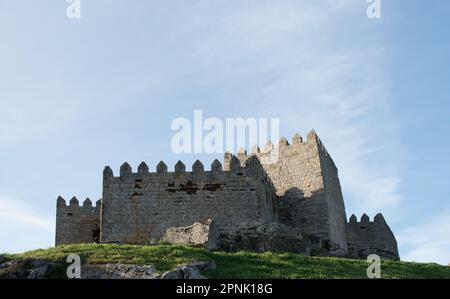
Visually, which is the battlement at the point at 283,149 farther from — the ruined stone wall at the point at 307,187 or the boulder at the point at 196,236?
the boulder at the point at 196,236

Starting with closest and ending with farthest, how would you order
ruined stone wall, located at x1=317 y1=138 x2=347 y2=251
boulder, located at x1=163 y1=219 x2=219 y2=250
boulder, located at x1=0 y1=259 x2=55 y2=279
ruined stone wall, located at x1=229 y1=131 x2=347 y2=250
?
boulder, located at x1=0 y1=259 x2=55 y2=279 < boulder, located at x1=163 y1=219 x2=219 y2=250 < ruined stone wall, located at x1=229 y1=131 x2=347 y2=250 < ruined stone wall, located at x1=317 y1=138 x2=347 y2=251

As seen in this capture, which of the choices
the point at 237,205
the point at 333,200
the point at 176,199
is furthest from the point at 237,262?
the point at 333,200

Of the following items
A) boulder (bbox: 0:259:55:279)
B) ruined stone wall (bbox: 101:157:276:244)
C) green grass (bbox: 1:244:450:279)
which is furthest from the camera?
ruined stone wall (bbox: 101:157:276:244)

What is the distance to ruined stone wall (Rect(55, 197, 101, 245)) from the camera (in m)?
37.6

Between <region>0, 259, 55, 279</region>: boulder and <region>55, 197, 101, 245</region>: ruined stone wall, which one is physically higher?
<region>55, 197, 101, 245</region>: ruined stone wall

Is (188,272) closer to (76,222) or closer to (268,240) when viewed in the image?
(268,240)

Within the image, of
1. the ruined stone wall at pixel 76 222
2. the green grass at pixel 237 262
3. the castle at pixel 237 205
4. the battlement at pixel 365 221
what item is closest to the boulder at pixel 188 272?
the green grass at pixel 237 262

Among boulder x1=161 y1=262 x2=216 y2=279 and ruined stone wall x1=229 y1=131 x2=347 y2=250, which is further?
ruined stone wall x1=229 y1=131 x2=347 y2=250

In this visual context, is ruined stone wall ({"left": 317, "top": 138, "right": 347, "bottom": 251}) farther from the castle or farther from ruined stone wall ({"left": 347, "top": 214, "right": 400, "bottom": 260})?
ruined stone wall ({"left": 347, "top": 214, "right": 400, "bottom": 260})

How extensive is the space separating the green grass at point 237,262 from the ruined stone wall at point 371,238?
14.7 meters

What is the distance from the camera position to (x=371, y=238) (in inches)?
1682

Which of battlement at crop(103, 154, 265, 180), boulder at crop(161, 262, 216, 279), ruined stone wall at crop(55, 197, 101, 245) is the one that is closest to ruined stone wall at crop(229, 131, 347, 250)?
battlement at crop(103, 154, 265, 180)

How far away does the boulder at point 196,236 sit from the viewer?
2788 cm
